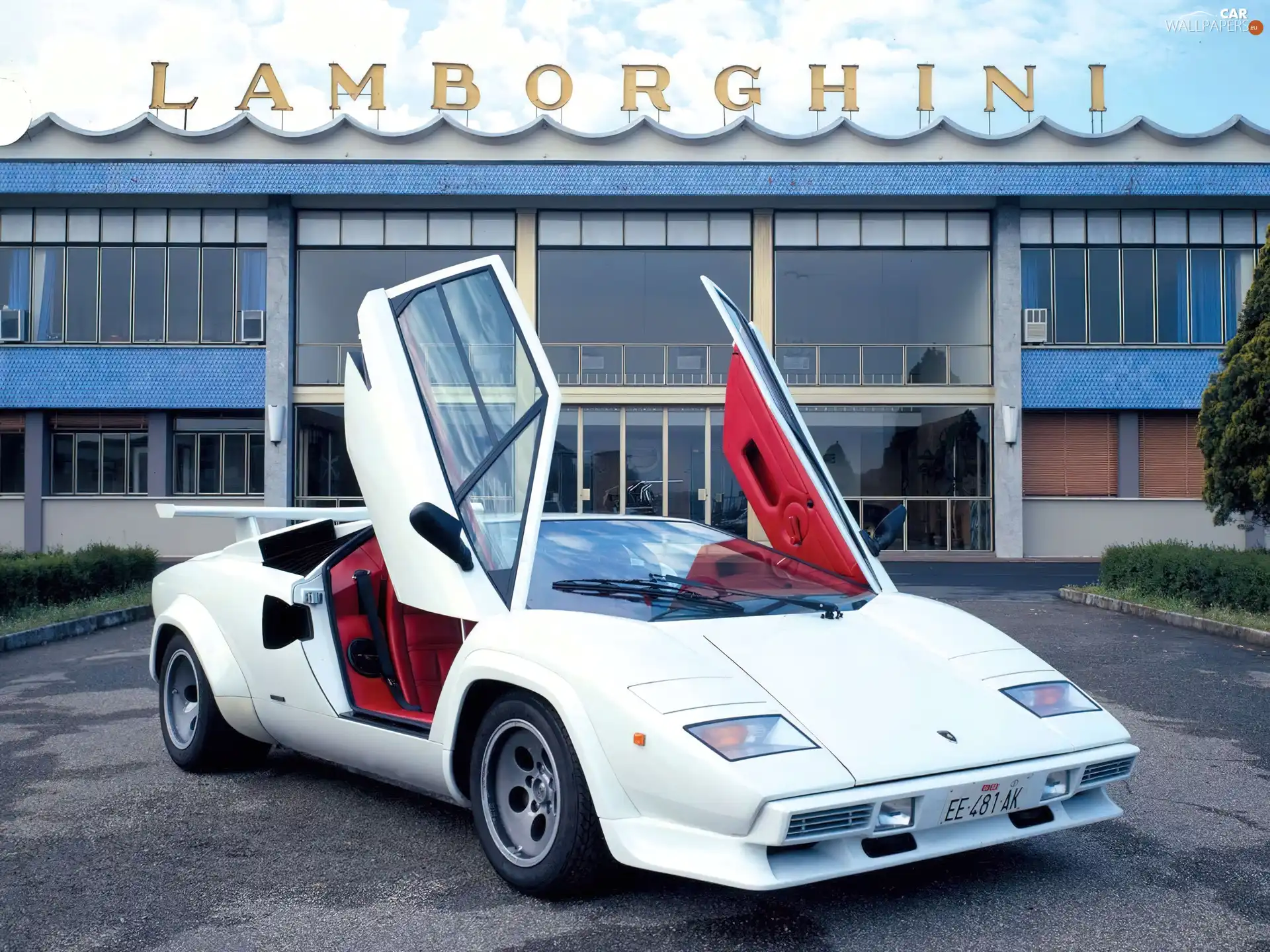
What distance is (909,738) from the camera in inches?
128

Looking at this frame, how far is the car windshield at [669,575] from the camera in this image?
3.91 meters

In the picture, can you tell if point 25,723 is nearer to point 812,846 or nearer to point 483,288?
point 483,288

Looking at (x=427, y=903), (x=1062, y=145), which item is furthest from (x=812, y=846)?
(x=1062, y=145)

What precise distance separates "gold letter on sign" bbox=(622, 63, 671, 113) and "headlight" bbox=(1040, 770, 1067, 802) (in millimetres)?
22686

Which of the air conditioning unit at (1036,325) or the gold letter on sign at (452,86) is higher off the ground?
the gold letter on sign at (452,86)

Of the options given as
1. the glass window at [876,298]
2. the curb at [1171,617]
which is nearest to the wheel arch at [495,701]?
the curb at [1171,617]

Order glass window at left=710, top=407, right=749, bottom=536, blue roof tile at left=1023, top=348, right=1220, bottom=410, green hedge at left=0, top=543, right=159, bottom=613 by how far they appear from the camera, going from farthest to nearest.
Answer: glass window at left=710, top=407, right=749, bottom=536 < blue roof tile at left=1023, top=348, right=1220, bottom=410 < green hedge at left=0, top=543, right=159, bottom=613

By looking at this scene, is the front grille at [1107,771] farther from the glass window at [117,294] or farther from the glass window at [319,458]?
the glass window at [117,294]

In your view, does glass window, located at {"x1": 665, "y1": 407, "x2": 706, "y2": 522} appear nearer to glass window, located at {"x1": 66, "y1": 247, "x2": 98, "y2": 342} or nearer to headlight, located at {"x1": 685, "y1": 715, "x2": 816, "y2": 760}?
glass window, located at {"x1": 66, "y1": 247, "x2": 98, "y2": 342}

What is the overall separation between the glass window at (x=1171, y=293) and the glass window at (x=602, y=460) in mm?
11718

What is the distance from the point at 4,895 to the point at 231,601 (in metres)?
1.69

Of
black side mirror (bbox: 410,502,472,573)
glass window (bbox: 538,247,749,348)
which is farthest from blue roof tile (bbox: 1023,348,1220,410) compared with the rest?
black side mirror (bbox: 410,502,472,573)

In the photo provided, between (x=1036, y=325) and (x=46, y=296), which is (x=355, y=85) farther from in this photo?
(x=1036, y=325)

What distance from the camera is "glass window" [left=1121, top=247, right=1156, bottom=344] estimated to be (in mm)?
23906
